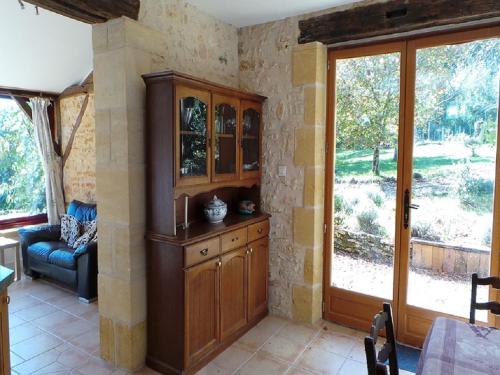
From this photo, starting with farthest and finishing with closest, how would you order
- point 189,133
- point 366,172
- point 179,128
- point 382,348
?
1. point 366,172
2. point 189,133
3. point 179,128
4. point 382,348

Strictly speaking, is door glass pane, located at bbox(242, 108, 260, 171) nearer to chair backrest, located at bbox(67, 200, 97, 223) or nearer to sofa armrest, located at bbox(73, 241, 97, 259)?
sofa armrest, located at bbox(73, 241, 97, 259)

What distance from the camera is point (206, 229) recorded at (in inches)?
104

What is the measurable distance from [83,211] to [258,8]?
3207 millimetres

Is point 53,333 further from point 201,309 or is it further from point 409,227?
point 409,227

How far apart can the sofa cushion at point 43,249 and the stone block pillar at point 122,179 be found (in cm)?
188

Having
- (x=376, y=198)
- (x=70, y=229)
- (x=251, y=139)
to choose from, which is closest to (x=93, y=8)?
(x=251, y=139)

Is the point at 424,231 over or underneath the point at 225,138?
underneath

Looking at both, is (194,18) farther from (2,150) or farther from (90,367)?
(2,150)

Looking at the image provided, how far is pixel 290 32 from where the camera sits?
312 cm

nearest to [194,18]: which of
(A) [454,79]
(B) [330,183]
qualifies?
(B) [330,183]

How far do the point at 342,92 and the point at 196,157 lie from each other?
4.81ft

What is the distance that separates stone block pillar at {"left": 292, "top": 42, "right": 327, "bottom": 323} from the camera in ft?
9.93

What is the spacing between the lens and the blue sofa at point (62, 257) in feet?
12.0

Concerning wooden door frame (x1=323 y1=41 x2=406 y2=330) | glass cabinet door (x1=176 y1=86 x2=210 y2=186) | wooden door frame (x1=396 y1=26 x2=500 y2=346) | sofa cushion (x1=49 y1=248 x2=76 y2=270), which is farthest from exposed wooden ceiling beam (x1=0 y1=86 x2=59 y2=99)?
wooden door frame (x1=396 y1=26 x2=500 y2=346)
